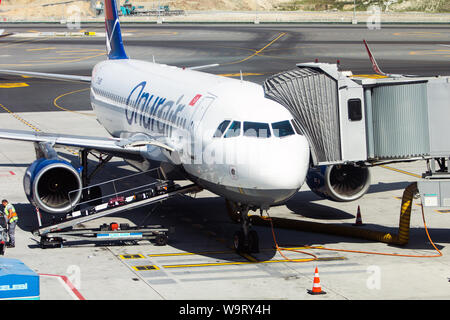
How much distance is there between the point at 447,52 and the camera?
90.2m

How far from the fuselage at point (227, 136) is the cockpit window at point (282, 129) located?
0.4 inches

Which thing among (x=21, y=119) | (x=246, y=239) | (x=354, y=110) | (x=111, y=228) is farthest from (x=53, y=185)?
(x=21, y=119)

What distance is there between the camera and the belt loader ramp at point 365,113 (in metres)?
24.4

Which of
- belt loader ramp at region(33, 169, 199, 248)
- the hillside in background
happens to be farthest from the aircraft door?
the hillside in background

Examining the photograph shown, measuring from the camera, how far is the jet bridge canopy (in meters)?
24.4

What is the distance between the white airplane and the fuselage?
0.09ft

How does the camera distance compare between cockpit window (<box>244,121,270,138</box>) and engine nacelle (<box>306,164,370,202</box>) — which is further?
engine nacelle (<box>306,164,370,202</box>)

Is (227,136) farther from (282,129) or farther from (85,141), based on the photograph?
(85,141)

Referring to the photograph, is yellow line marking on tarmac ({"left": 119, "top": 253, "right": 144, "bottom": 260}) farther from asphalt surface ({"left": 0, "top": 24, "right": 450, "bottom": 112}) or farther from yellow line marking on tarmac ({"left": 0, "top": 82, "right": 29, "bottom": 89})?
yellow line marking on tarmac ({"left": 0, "top": 82, "right": 29, "bottom": 89})

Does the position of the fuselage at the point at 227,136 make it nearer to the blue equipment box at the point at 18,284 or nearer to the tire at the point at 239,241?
the tire at the point at 239,241

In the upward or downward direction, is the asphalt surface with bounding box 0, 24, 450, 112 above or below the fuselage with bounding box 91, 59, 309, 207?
Answer: above

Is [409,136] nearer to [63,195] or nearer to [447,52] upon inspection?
[63,195]
